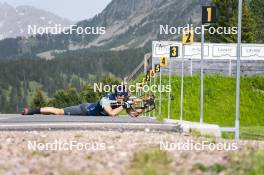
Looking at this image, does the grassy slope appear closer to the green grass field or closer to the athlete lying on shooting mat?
the green grass field

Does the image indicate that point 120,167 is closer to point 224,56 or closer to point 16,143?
point 16,143

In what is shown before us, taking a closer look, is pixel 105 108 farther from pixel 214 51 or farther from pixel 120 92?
pixel 214 51

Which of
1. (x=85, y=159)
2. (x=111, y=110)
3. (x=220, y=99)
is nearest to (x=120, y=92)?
(x=111, y=110)

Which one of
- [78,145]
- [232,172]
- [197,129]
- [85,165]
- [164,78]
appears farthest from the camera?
[164,78]

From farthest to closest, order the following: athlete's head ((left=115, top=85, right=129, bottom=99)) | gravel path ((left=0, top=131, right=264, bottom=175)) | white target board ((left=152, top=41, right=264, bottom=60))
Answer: white target board ((left=152, top=41, right=264, bottom=60)), athlete's head ((left=115, top=85, right=129, bottom=99)), gravel path ((left=0, top=131, right=264, bottom=175))

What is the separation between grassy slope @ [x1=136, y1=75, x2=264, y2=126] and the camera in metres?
46.3

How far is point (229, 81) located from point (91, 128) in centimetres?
3956

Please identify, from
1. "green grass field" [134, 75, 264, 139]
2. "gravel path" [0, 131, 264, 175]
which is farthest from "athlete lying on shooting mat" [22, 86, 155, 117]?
"green grass field" [134, 75, 264, 139]

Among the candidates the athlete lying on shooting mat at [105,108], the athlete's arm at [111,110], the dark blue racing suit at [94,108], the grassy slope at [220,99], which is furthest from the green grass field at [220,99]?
the athlete's arm at [111,110]

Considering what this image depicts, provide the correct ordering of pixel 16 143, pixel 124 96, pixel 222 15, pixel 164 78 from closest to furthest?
pixel 16 143, pixel 124 96, pixel 164 78, pixel 222 15

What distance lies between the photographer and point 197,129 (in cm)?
1480

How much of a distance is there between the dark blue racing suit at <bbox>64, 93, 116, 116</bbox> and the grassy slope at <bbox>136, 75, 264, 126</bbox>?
73.2 ft

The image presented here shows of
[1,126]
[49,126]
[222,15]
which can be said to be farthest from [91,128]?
[222,15]

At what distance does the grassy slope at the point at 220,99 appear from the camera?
46344 millimetres
